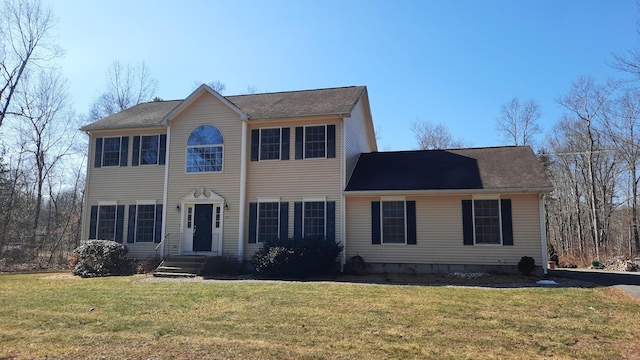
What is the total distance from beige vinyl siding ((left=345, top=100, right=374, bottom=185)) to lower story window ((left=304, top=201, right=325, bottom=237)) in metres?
1.52

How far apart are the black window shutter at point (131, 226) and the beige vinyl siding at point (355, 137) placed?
8831 mm

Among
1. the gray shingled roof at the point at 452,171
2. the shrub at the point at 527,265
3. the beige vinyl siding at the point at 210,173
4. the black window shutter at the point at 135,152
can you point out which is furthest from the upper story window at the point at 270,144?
the shrub at the point at 527,265

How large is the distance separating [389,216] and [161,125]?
9.80 m

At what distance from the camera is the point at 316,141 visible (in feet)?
53.0

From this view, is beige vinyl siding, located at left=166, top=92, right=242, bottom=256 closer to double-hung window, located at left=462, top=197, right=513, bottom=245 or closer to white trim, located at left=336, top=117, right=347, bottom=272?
white trim, located at left=336, top=117, right=347, bottom=272

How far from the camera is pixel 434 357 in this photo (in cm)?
537

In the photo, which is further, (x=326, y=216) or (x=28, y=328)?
(x=326, y=216)

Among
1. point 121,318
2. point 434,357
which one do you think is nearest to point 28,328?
point 121,318

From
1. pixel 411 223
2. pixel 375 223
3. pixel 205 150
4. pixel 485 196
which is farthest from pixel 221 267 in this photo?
pixel 485 196

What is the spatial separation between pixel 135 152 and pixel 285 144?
6.61 metres

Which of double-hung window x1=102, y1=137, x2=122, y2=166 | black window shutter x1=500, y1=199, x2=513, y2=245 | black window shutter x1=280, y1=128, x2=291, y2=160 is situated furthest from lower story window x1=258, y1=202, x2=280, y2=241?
black window shutter x1=500, y1=199, x2=513, y2=245

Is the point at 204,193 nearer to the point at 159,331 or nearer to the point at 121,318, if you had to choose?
the point at 121,318

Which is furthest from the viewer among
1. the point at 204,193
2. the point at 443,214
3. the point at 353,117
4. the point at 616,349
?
the point at 353,117

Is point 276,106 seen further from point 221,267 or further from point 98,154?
point 98,154
